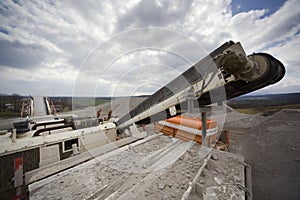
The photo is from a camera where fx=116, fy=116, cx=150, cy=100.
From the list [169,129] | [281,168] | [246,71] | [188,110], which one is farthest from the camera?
[169,129]

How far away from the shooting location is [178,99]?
4.63ft

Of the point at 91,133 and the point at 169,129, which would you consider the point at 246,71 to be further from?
the point at 169,129

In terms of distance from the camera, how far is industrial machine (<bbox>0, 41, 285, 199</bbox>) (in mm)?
929

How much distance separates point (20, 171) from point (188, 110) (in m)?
2.24

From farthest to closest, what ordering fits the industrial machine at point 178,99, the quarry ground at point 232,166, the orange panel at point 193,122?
1. the orange panel at point 193,122
2. the quarry ground at point 232,166
3. the industrial machine at point 178,99

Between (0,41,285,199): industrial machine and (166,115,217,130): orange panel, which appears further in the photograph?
(166,115,217,130): orange panel

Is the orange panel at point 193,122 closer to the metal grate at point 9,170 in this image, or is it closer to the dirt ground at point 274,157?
the dirt ground at point 274,157

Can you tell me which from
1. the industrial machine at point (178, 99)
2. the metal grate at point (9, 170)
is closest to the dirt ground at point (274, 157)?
the industrial machine at point (178, 99)

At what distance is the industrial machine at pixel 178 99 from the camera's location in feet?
3.05

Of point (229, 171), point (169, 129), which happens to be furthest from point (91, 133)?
point (229, 171)

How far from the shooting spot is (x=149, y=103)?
5.70 ft

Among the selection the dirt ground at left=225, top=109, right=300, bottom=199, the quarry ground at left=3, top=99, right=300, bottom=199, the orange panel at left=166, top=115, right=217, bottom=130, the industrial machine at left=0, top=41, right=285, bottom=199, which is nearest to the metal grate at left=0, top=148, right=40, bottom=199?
the industrial machine at left=0, top=41, right=285, bottom=199

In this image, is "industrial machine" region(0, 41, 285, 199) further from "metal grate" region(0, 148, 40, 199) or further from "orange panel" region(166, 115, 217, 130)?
"orange panel" region(166, 115, 217, 130)

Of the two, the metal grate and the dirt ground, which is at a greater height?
the metal grate
